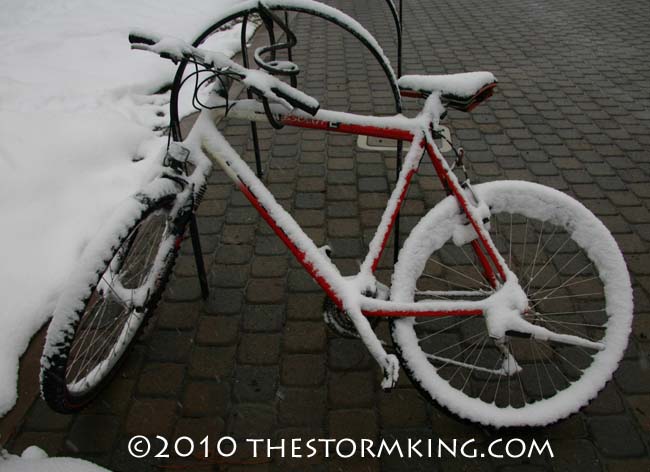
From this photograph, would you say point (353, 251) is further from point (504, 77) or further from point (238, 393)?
point (504, 77)

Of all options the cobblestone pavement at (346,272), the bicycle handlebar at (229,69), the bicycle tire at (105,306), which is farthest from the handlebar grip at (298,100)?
the cobblestone pavement at (346,272)

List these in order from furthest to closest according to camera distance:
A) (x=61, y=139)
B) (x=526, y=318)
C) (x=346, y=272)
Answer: (x=61, y=139) < (x=346, y=272) < (x=526, y=318)

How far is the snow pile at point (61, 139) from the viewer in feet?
9.48

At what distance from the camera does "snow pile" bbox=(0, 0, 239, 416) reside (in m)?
2.89

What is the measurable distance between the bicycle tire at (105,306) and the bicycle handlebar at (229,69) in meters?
0.58

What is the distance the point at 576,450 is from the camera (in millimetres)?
2137

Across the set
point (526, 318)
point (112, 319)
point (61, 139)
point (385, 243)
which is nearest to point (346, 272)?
point (385, 243)

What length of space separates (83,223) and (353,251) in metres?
1.93

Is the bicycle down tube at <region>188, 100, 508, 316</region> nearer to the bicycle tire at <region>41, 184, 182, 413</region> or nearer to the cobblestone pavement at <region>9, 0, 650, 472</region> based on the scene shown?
the bicycle tire at <region>41, 184, 182, 413</region>

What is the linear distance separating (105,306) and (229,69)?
1.70m

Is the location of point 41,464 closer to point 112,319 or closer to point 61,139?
point 112,319

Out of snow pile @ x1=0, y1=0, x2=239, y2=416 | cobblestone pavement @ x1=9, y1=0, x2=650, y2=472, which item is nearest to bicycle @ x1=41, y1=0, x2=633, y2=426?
cobblestone pavement @ x1=9, y1=0, x2=650, y2=472

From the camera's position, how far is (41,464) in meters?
2.06

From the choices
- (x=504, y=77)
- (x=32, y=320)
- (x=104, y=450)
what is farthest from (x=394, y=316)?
(x=504, y=77)
